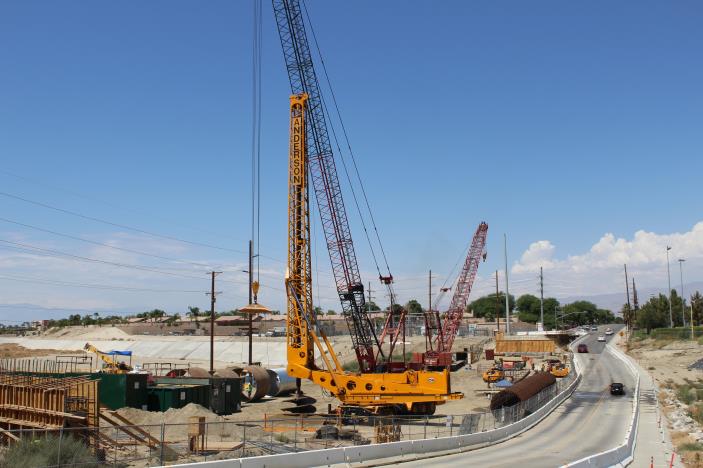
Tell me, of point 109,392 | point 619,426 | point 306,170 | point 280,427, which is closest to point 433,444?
point 280,427

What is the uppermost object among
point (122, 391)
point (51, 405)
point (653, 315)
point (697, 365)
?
→ point (653, 315)

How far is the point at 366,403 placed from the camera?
47500 mm

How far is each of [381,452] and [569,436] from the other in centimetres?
1791

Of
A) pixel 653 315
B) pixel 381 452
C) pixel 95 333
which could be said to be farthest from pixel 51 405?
pixel 653 315

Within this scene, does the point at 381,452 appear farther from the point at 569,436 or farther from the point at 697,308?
the point at 697,308

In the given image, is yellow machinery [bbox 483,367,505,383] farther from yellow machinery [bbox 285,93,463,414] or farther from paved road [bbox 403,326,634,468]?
yellow machinery [bbox 285,93,463,414]

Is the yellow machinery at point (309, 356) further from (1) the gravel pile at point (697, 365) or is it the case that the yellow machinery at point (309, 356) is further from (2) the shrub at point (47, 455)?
(1) the gravel pile at point (697, 365)

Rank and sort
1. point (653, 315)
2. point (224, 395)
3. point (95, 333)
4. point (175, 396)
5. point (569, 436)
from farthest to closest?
point (653, 315) < point (95, 333) < point (224, 395) < point (175, 396) < point (569, 436)

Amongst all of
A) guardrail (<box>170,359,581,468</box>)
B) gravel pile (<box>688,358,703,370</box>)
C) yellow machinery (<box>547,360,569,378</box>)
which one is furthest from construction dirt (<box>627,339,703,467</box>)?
yellow machinery (<box>547,360,569,378</box>)

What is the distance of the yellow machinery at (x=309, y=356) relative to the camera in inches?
1828

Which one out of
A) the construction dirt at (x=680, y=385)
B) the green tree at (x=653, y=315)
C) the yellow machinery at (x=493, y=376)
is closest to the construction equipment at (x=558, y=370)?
the yellow machinery at (x=493, y=376)

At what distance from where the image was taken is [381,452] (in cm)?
2778

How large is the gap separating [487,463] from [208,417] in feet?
63.5

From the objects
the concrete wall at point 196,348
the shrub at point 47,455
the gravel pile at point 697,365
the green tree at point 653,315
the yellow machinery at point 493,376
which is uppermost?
the green tree at point 653,315
